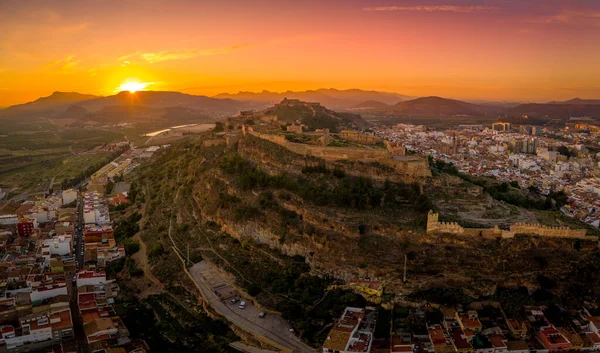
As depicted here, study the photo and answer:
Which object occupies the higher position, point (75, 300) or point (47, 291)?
A: point (47, 291)

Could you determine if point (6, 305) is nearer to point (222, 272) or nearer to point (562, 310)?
point (222, 272)

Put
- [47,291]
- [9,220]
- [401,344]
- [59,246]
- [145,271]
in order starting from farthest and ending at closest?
[9,220] → [59,246] → [145,271] → [47,291] → [401,344]

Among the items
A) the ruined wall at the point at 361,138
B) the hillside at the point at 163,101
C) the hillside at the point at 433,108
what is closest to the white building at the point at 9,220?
the ruined wall at the point at 361,138

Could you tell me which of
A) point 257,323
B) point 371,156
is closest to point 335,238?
point 257,323

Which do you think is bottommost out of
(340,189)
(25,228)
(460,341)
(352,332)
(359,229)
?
(460,341)

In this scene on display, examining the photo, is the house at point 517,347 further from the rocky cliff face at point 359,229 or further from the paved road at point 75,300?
the paved road at point 75,300

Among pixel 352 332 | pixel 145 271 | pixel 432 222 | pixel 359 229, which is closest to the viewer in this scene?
pixel 352 332

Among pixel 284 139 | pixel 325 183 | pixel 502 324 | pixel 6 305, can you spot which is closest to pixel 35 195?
pixel 6 305

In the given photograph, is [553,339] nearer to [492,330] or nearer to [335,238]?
[492,330]

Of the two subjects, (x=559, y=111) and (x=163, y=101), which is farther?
(x=163, y=101)
